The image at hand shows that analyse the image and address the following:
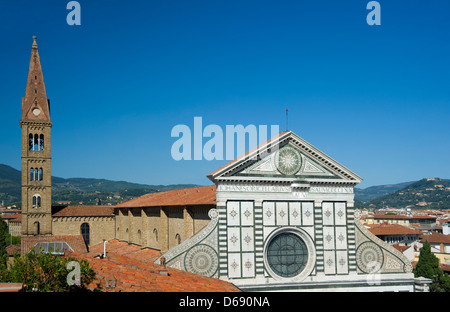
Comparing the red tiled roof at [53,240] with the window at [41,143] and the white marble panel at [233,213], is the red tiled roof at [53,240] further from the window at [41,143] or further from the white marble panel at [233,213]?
the white marble panel at [233,213]

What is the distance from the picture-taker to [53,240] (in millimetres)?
50281

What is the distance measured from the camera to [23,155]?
178ft

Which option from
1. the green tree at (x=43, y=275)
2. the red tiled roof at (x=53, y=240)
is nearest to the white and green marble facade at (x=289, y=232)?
the green tree at (x=43, y=275)

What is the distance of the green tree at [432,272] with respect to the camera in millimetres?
45184

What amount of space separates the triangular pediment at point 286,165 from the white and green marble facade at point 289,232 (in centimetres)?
5

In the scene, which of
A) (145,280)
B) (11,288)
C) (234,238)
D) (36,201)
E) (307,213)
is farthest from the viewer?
(36,201)

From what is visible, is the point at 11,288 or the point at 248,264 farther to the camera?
the point at 248,264

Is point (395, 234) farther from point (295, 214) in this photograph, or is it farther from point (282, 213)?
point (282, 213)

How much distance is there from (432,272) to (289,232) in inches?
977

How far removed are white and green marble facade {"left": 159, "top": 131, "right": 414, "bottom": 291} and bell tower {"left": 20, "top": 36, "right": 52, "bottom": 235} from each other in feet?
115

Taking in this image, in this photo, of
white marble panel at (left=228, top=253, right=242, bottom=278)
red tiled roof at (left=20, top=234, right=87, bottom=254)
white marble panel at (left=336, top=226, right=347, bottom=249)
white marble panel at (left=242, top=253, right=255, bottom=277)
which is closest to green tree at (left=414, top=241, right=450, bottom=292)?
white marble panel at (left=336, top=226, right=347, bottom=249)

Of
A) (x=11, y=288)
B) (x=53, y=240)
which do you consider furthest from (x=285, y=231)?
(x=53, y=240)
